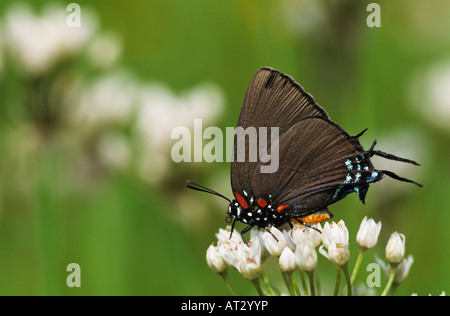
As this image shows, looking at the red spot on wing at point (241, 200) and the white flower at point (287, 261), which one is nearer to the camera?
the white flower at point (287, 261)

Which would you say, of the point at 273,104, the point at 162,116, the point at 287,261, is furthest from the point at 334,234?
the point at 162,116

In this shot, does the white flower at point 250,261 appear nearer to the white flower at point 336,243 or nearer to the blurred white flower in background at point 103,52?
the white flower at point 336,243

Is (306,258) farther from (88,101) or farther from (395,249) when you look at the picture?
(88,101)

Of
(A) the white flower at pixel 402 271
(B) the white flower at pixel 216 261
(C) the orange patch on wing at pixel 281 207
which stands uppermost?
(C) the orange patch on wing at pixel 281 207

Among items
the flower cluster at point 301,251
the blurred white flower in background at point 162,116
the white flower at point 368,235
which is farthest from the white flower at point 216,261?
the blurred white flower in background at point 162,116

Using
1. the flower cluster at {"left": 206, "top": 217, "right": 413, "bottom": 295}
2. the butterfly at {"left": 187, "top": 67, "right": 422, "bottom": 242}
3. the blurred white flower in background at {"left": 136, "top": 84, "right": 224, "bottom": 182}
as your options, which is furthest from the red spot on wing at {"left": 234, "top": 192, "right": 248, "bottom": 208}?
the blurred white flower in background at {"left": 136, "top": 84, "right": 224, "bottom": 182}

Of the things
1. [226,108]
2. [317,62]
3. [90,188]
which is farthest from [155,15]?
[317,62]

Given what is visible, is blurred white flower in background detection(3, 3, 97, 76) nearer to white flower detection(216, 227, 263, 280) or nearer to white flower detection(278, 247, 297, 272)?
white flower detection(216, 227, 263, 280)
